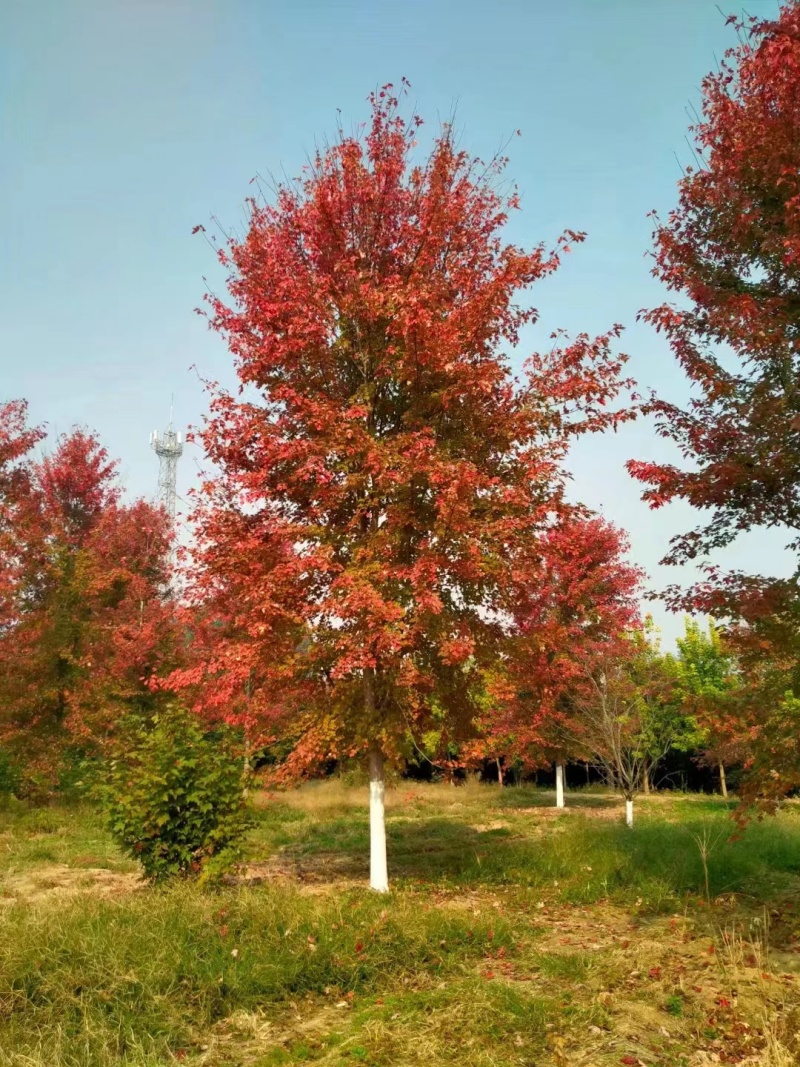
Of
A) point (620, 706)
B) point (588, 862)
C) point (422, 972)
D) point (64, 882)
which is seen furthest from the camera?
point (620, 706)

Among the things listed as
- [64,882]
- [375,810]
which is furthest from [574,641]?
[64,882]

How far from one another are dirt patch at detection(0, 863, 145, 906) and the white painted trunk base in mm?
2721

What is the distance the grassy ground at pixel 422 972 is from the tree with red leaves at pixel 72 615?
370 inches

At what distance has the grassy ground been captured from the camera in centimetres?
430

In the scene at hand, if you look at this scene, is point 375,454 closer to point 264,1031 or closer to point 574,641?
point 264,1031

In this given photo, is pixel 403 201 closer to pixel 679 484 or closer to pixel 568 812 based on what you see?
pixel 679 484

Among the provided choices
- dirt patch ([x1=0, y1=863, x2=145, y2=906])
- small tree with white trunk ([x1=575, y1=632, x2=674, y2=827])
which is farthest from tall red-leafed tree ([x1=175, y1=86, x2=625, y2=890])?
small tree with white trunk ([x1=575, y1=632, x2=674, y2=827])

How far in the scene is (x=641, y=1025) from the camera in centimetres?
471

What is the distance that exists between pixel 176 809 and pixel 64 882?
3371 millimetres

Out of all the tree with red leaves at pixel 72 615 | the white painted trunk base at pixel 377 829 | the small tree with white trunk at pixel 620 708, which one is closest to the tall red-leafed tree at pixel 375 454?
the white painted trunk base at pixel 377 829

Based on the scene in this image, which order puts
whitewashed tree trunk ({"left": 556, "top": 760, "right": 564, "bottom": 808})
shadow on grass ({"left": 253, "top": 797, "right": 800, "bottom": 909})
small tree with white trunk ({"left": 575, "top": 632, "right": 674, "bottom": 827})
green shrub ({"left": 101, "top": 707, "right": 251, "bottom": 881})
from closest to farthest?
1. green shrub ({"left": 101, "top": 707, "right": 251, "bottom": 881})
2. shadow on grass ({"left": 253, "top": 797, "right": 800, "bottom": 909})
3. small tree with white trunk ({"left": 575, "top": 632, "right": 674, "bottom": 827})
4. whitewashed tree trunk ({"left": 556, "top": 760, "right": 564, "bottom": 808})

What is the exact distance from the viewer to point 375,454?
787 centimetres

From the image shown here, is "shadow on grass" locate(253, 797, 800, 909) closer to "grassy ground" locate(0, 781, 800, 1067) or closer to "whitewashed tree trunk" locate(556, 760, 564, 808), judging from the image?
"grassy ground" locate(0, 781, 800, 1067)

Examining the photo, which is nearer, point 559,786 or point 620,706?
point 620,706
